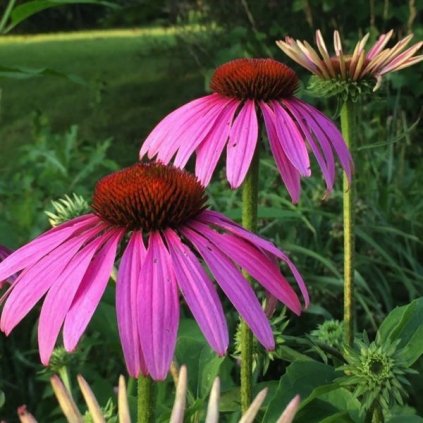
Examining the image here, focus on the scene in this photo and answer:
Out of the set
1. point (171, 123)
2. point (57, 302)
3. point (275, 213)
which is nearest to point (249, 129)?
point (171, 123)

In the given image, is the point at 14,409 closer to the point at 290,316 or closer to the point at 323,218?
the point at 290,316

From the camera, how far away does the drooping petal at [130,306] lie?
2.03 feet

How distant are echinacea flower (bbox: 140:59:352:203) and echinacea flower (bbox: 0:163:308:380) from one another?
0.14 meters

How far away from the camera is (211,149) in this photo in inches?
36.6

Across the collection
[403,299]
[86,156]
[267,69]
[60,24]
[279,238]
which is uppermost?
[60,24]

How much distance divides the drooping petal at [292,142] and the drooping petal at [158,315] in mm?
268

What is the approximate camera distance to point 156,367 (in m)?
0.62

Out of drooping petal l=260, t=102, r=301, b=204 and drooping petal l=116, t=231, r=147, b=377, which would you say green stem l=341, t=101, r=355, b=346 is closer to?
drooping petal l=260, t=102, r=301, b=204

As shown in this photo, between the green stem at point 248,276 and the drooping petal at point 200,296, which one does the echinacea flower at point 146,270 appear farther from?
the green stem at point 248,276

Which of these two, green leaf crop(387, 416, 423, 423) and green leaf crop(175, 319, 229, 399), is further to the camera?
green leaf crop(175, 319, 229, 399)

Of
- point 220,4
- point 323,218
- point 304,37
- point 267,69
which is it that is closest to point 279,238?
point 323,218

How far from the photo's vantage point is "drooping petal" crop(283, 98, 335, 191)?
35.9 inches

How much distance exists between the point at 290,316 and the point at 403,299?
0.36 m

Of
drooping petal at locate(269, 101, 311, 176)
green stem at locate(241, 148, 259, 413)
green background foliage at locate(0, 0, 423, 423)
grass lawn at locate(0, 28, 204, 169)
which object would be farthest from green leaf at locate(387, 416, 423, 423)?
grass lawn at locate(0, 28, 204, 169)
